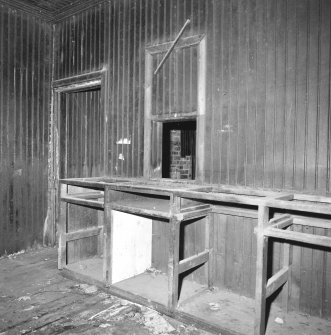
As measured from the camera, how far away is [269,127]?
3414 mm

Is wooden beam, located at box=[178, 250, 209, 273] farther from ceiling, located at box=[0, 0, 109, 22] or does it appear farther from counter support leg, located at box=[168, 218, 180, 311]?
ceiling, located at box=[0, 0, 109, 22]

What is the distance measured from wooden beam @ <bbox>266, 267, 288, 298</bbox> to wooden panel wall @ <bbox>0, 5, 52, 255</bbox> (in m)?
4.03

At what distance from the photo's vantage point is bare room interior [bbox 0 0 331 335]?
317 cm

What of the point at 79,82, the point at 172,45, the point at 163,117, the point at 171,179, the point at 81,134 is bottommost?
the point at 171,179

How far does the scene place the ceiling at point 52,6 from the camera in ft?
16.8

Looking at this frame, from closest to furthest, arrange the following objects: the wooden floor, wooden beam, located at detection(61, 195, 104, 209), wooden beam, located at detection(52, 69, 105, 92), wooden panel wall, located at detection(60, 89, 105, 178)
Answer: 1. the wooden floor
2. wooden beam, located at detection(61, 195, 104, 209)
3. wooden beam, located at detection(52, 69, 105, 92)
4. wooden panel wall, located at detection(60, 89, 105, 178)

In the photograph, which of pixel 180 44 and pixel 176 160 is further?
pixel 176 160

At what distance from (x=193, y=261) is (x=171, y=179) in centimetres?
110

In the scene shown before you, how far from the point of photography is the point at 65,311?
3434 mm

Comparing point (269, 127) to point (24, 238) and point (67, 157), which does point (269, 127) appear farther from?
point (24, 238)

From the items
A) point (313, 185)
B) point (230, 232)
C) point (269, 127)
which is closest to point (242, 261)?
point (230, 232)

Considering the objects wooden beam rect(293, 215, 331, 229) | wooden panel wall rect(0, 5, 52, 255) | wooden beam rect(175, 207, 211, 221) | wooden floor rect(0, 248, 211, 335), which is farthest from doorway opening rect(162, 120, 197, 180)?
wooden beam rect(293, 215, 331, 229)

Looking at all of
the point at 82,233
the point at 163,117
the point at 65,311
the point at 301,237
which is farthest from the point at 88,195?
the point at 301,237

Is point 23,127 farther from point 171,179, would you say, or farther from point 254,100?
point 254,100
